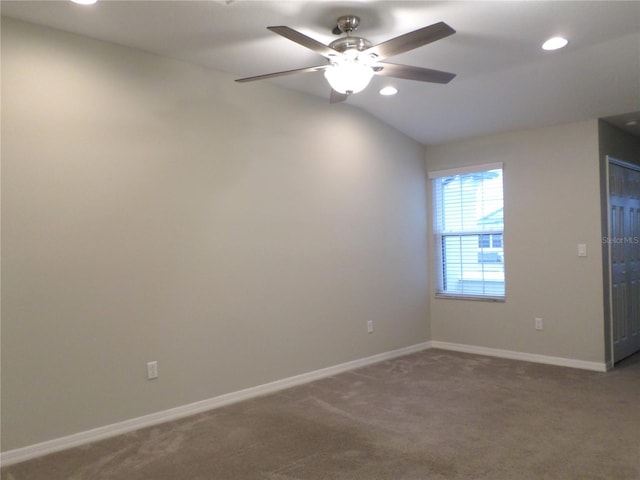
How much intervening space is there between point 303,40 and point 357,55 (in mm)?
369

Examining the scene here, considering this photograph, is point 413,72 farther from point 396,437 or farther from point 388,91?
point 396,437

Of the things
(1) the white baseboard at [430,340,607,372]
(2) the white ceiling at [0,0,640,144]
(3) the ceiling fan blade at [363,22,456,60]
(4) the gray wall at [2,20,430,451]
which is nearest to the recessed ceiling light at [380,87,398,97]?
(2) the white ceiling at [0,0,640,144]

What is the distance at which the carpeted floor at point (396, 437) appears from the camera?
2.60 metres

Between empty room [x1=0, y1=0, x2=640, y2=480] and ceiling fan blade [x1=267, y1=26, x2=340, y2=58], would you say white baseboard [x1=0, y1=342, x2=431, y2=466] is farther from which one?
ceiling fan blade [x1=267, y1=26, x2=340, y2=58]

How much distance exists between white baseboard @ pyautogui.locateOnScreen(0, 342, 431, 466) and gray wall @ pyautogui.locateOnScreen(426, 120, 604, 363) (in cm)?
146

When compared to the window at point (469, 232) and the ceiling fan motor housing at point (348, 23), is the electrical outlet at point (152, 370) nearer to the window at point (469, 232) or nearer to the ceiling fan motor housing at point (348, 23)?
the ceiling fan motor housing at point (348, 23)

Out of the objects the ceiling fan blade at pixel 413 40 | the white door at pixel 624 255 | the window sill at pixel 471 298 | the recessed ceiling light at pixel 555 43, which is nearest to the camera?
the ceiling fan blade at pixel 413 40

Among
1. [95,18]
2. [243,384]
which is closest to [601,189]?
[243,384]

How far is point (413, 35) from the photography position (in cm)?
234

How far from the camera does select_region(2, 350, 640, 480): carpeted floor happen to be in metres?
2.60

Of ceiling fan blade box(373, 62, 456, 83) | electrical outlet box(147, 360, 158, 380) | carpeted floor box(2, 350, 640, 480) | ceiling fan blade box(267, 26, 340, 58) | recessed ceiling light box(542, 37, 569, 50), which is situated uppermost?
recessed ceiling light box(542, 37, 569, 50)

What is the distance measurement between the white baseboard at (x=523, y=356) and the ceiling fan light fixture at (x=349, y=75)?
139 inches

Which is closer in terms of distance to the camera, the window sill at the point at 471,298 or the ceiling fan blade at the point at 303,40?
the ceiling fan blade at the point at 303,40

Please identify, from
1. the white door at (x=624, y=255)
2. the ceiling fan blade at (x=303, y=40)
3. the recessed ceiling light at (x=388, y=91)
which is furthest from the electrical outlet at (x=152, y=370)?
the white door at (x=624, y=255)
